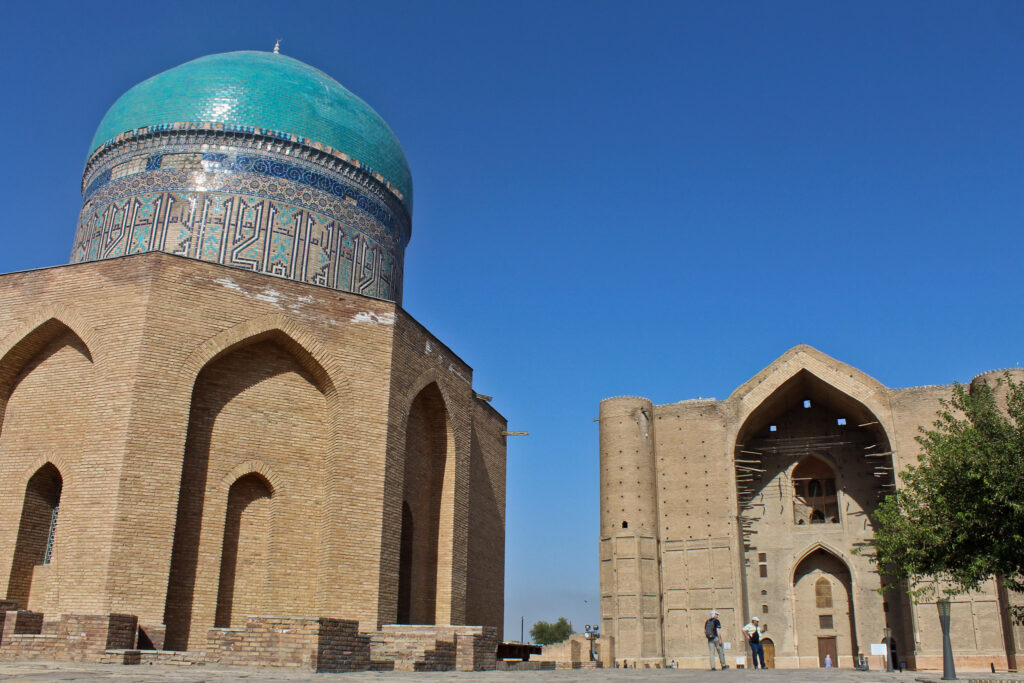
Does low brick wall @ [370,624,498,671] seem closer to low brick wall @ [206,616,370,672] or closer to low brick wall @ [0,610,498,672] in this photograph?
low brick wall @ [0,610,498,672]

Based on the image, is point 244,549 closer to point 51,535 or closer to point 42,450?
point 51,535

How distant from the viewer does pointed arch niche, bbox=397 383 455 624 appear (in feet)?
36.9

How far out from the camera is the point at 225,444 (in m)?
9.80

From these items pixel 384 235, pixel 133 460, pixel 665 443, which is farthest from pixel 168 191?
pixel 665 443

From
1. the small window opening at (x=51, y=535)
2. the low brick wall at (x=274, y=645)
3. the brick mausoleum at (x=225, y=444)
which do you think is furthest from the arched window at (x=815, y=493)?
the small window opening at (x=51, y=535)

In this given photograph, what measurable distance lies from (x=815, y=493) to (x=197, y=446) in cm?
1568

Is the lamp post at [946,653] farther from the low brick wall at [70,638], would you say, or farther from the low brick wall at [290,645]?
the low brick wall at [70,638]

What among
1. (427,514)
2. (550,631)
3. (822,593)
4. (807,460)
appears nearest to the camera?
(427,514)

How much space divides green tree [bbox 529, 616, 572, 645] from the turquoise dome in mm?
42323

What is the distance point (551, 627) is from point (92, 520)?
47117 mm

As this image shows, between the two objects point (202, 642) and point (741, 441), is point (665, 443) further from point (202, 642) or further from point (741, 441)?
point (202, 642)

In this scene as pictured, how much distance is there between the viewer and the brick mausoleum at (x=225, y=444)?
8.59m

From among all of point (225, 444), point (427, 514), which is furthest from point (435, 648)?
point (427, 514)

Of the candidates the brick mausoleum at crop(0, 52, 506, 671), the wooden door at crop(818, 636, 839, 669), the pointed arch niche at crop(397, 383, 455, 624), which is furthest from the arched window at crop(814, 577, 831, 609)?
the pointed arch niche at crop(397, 383, 455, 624)
